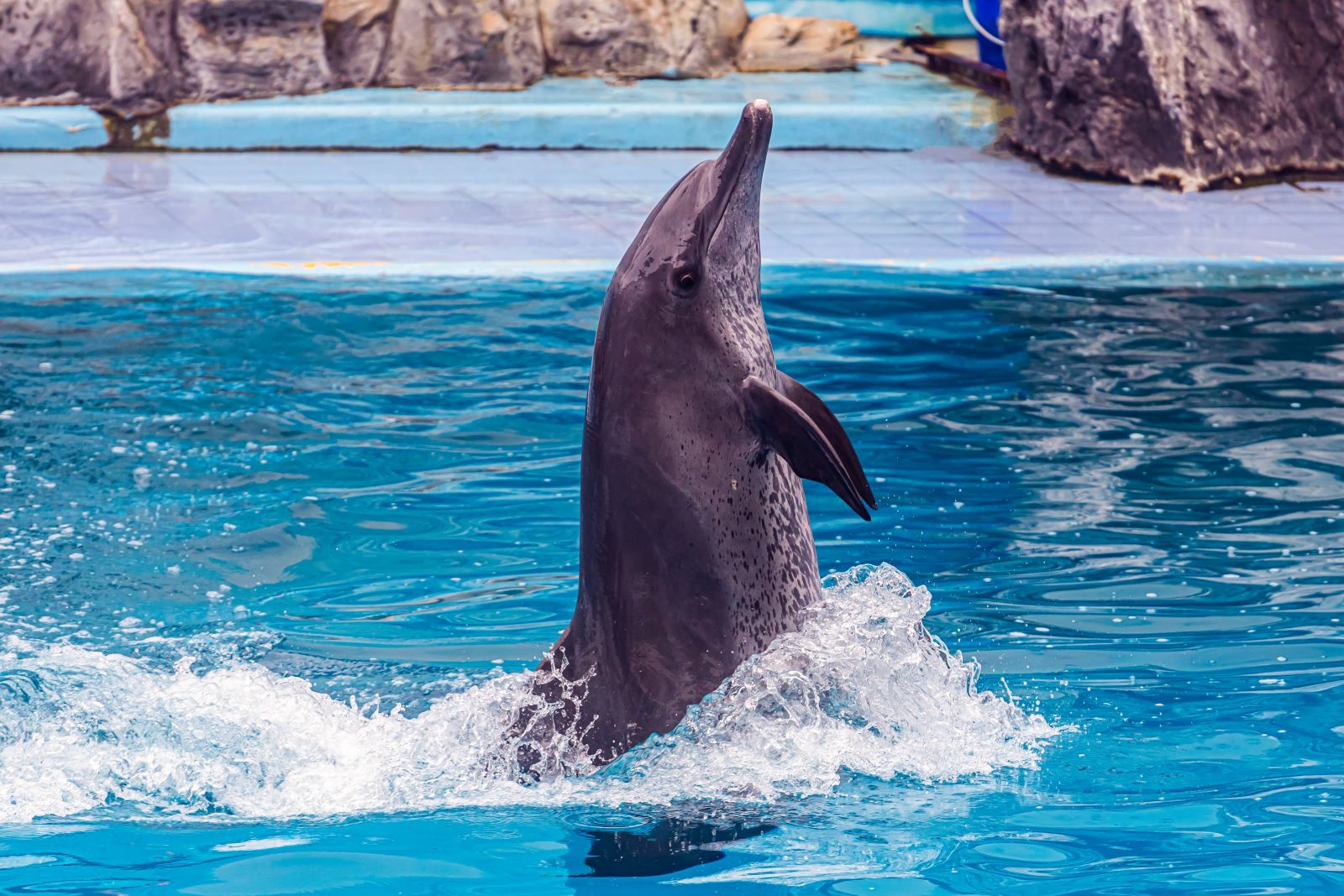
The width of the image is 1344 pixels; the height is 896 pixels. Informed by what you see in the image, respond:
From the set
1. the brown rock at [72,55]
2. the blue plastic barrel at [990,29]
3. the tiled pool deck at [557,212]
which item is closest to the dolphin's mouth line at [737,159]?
the tiled pool deck at [557,212]

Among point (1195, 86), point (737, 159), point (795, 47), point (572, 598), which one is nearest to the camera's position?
point (737, 159)

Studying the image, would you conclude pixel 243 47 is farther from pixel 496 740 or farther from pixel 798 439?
pixel 798 439

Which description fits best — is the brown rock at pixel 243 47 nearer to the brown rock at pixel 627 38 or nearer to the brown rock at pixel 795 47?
the brown rock at pixel 627 38

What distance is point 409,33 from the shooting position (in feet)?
41.6

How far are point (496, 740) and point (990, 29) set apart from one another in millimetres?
10943

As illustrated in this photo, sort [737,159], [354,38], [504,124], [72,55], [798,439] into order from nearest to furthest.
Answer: [798,439]
[737,159]
[504,124]
[72,55]
[354,38]

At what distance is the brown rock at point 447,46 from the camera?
41.4ft

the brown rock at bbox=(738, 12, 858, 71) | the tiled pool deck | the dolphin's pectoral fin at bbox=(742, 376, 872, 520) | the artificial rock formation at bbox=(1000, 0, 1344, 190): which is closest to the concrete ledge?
the tiled pool deck

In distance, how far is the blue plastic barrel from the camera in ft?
43.4

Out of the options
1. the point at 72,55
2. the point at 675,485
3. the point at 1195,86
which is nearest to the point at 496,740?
the point at 675,485

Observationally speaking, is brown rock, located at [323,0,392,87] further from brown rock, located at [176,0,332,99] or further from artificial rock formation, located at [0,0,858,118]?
brown rock, located at [176,0,332,99]

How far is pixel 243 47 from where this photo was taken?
478 inches

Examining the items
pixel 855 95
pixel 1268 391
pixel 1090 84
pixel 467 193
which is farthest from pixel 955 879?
pixel 855 95

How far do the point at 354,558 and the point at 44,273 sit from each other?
3946 millimetres
